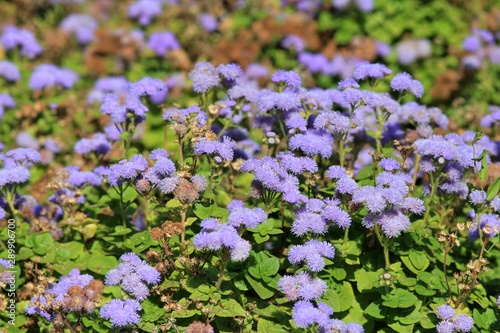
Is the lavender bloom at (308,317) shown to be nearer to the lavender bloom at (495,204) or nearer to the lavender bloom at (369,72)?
the lavender bloom at (495,204)

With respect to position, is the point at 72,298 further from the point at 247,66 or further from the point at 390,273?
the point at 247,66

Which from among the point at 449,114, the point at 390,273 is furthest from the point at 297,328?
the point at 449,114

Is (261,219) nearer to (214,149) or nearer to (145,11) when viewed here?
(214,149)

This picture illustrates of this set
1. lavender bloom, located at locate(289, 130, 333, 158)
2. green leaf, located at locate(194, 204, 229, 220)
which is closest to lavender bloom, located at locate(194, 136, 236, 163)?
green leaf, located at locate(194, 204, 229, 220)

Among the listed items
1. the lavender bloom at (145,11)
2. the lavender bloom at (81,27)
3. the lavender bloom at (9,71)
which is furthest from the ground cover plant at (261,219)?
the lavender bloom at (81,27)

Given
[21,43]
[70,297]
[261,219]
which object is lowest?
[70,297]

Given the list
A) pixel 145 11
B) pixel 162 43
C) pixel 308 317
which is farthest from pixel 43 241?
pixel 145 11

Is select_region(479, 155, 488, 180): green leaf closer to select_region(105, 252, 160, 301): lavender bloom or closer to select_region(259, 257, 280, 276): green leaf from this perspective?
select_region(259, 257, 280, 276): green leaf
